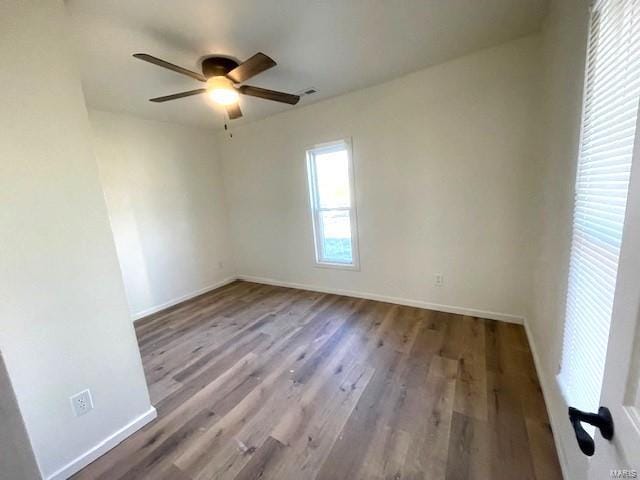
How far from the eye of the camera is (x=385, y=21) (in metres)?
1.83

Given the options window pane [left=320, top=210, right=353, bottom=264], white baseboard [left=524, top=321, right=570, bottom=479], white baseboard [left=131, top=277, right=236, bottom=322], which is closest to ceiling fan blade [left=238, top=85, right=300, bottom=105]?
window pane [left=320, top=210, right=353, bottom=264]

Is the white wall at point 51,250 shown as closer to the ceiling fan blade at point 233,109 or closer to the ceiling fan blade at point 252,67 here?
the ceiling fan blade at point 252,67

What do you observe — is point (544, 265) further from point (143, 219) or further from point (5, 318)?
point (143, 219)

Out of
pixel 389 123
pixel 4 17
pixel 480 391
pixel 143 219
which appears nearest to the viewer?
pixel 4 17

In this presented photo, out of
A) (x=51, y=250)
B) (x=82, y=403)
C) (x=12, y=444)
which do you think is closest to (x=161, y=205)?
(x=51, y=250)

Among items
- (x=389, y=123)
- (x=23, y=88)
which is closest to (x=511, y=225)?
(x=389, y=123)

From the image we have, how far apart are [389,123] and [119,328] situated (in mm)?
3007

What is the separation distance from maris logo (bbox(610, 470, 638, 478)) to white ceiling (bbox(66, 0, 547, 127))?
2.29 meters

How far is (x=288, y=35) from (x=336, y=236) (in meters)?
2.30

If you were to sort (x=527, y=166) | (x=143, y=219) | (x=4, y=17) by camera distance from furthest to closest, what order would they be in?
1. (x=143, y=219)
2. (x=527, y=166)
3. (x=4, y=17)

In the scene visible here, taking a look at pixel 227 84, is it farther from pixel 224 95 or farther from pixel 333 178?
pixel 333 178

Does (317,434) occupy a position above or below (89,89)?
below

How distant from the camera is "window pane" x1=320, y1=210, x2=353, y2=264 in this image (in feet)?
11.4

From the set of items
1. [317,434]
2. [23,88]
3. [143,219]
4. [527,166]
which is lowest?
[317,434]
